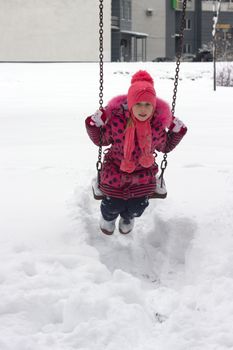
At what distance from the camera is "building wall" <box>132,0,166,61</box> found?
4050 centimetres

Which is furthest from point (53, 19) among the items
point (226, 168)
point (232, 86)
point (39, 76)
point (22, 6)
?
point (226, 168)

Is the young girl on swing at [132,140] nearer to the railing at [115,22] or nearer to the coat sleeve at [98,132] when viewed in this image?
the coat sleeve at [98,132]

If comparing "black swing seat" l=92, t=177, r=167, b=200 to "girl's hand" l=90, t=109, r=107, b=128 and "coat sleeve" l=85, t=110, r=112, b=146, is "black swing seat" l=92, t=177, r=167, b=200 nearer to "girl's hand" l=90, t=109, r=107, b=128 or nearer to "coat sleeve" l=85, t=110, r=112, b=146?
"coat sleeve" l=85, t=110, r=112, b=146

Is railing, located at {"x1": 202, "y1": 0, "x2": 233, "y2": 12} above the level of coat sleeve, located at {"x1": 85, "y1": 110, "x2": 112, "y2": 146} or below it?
above

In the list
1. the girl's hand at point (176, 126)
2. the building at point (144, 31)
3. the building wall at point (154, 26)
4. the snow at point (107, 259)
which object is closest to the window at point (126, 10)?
the building at point (144, 31)

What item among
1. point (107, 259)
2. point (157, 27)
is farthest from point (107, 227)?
point (157, 27)

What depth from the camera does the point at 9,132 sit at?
771 centimetres

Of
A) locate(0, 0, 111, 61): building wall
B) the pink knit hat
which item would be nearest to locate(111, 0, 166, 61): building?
locate(0, 0, 111, 61): building wall

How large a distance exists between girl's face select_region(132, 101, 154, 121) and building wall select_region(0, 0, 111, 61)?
27.2 meters

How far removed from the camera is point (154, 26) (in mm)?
40969

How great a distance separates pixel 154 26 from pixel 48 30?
46.2 ft

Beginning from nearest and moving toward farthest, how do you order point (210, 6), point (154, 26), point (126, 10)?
point (126, 10), point (154, 26), point (210, 6)

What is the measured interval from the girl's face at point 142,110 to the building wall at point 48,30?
89.1 feet

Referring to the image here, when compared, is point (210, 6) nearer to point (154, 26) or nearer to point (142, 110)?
point (154, 26)
